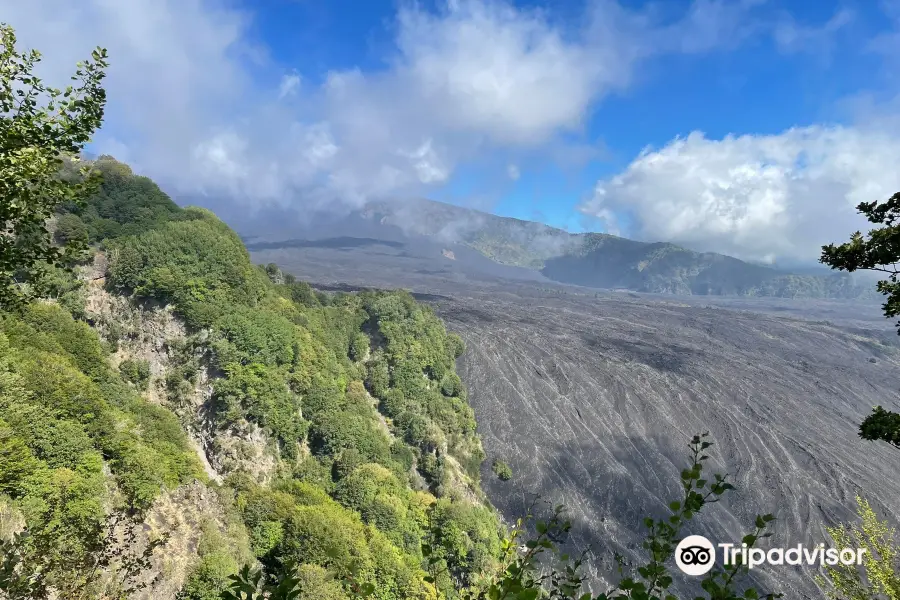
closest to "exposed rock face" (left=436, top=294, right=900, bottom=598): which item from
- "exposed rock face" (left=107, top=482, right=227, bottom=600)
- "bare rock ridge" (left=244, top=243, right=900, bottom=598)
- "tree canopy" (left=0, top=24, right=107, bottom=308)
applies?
"bare rock ridge" (left=244, top=243, right=900, bottom=598)

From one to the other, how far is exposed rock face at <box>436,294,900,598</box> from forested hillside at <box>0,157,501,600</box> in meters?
14.1

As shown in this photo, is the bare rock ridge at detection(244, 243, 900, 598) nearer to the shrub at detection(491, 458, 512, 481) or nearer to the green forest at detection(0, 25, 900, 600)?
the shrub at detection(491, 458, 512, 481)

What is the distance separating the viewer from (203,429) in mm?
26578

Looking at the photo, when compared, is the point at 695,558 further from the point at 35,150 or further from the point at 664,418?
the point at 664,418

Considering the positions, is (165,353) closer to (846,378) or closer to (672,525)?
(672,525)

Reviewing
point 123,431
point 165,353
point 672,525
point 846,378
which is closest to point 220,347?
point 165,353

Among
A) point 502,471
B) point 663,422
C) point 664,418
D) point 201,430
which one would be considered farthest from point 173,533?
point 664,418

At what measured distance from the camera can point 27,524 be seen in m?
12.9

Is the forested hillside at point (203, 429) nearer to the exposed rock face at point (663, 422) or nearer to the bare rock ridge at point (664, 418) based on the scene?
the bare rock ridge at point (664, 418)

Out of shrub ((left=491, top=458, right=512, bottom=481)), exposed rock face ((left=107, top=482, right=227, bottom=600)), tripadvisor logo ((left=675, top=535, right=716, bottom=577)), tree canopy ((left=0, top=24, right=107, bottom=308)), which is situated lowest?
shrub ((left=491, top=458, right=512, bottom=481))

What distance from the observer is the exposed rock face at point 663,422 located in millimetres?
47219

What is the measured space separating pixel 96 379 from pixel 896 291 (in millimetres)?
28257

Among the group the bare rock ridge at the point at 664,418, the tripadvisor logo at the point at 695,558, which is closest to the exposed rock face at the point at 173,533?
the tripadvisor logo at the point at 695,558

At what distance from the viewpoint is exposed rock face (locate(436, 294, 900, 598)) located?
47219 millimetres
